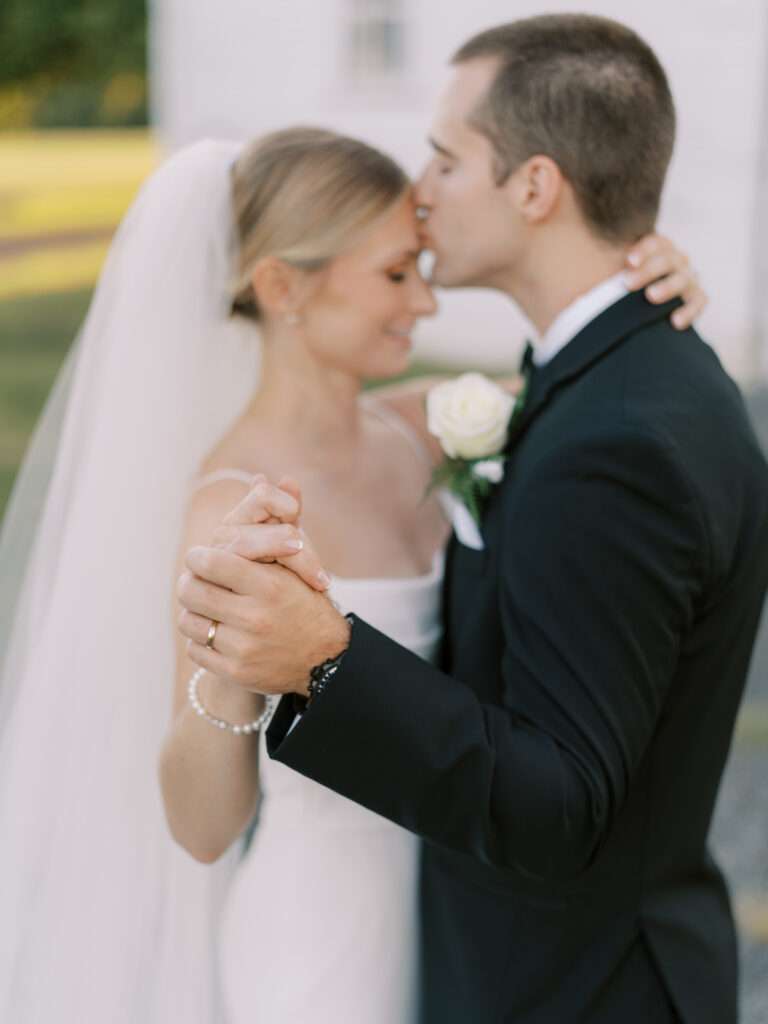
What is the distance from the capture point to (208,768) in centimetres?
222

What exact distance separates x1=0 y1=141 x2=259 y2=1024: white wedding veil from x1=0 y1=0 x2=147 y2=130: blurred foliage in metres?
31.2

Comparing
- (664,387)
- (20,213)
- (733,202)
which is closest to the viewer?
(664,387)

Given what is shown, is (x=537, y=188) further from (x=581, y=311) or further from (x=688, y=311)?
(x=688, y=311)

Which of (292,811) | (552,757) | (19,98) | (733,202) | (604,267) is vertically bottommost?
(19,98)

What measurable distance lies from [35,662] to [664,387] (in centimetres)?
139

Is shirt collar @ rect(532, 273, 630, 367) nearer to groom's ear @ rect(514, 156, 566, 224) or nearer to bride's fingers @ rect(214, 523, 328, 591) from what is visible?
groom's ear @ rect(514, 156, 566, 224)

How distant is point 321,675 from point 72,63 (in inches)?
1397

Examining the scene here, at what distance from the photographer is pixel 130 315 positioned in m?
2.78

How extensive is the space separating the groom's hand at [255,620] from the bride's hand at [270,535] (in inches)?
0.5

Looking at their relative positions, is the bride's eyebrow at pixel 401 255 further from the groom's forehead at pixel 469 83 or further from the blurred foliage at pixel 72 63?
the blurred foliage at pixel 72 63

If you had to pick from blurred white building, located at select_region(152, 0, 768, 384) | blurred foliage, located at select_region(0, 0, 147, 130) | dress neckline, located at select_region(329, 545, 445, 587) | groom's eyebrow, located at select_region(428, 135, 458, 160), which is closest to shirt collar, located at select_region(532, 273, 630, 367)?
groom's eyebrow, located at select_region(428, 135, 458, 160)

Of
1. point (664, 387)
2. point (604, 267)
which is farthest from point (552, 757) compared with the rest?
point (604, 267)

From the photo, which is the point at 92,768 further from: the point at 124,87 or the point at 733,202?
the point at 124,87

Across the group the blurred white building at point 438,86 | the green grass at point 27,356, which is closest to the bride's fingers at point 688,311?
the green grass at point 27,356
